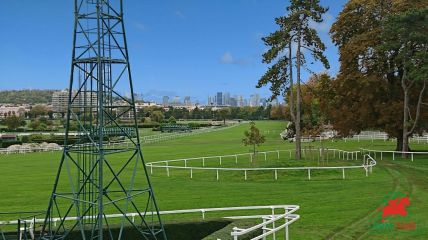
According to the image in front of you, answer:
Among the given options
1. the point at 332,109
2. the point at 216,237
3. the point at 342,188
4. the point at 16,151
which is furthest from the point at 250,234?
the point at 16,151

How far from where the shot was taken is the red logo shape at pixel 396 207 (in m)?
16.1

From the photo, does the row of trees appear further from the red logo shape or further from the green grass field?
the red logo shape

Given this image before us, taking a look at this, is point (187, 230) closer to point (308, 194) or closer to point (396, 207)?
point (396, 207)

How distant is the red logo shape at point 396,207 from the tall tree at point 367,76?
59.4ft

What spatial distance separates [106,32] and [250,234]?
5166mm

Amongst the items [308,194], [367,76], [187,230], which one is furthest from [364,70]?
[187,230]

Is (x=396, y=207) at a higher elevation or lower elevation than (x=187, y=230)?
lower

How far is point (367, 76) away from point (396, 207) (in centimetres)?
2075

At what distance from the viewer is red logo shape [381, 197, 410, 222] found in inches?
634

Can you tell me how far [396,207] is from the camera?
17250 millimetres

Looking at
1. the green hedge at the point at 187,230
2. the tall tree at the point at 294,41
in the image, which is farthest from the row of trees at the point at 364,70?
the green hedge at the point at 187,230

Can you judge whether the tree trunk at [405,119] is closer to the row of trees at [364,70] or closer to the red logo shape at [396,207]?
the row of trees at [364,70]

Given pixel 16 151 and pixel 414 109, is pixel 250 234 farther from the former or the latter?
pixel 16 151

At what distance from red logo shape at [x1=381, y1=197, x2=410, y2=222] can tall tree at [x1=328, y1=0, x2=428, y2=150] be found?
18.1 m
